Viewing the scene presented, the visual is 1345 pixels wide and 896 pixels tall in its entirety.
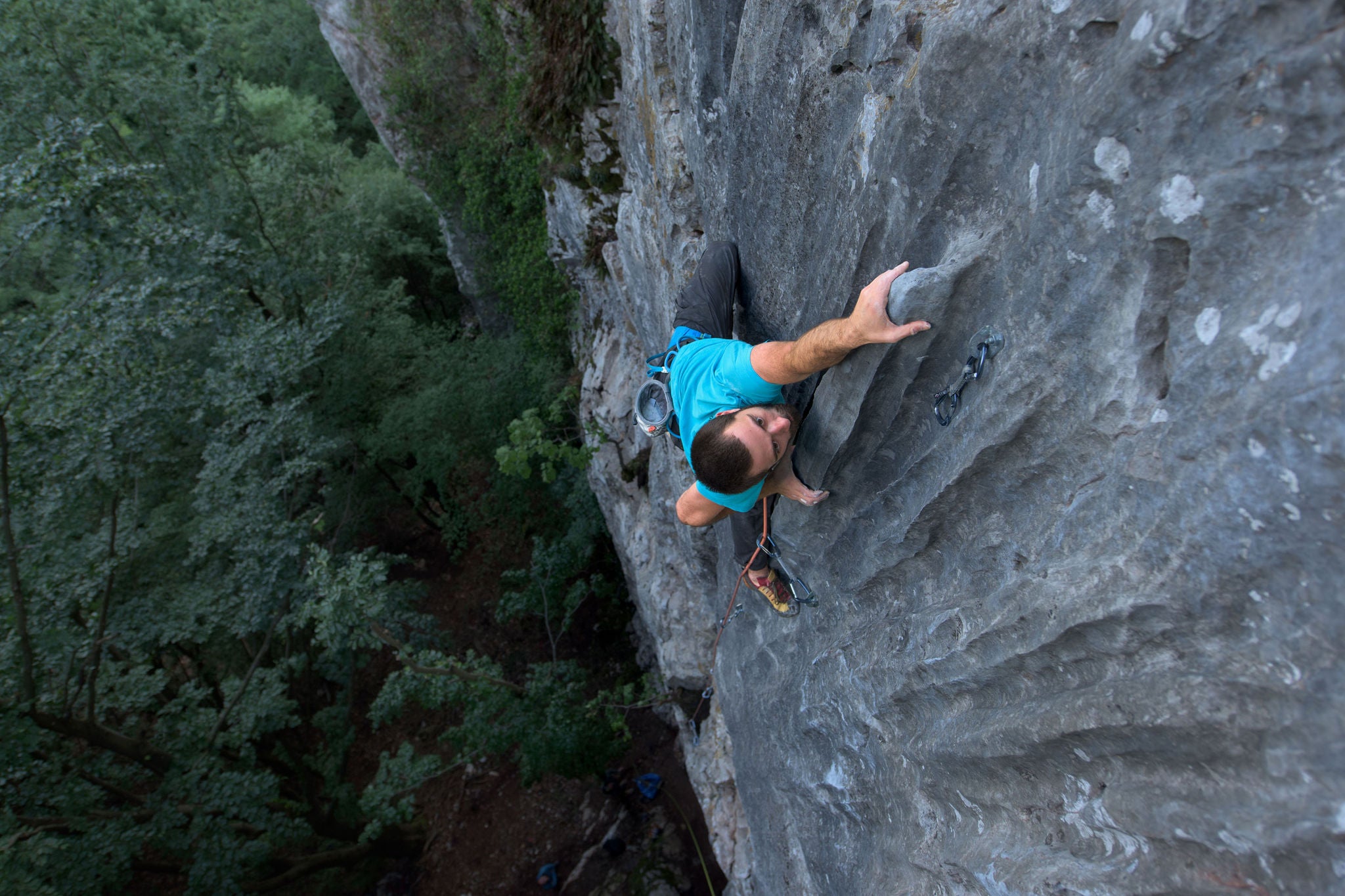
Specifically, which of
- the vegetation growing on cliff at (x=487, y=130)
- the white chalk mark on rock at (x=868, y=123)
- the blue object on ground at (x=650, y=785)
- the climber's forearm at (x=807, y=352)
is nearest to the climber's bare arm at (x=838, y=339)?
the climber's forearm at (x=807, y=352)

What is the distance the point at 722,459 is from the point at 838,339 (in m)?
0.67

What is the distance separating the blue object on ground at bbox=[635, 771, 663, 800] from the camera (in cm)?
846

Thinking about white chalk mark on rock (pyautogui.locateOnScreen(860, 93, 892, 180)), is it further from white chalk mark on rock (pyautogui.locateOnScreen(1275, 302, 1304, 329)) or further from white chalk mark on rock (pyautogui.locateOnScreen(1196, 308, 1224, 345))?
white chalk mark on rock (pyautogui.locateOnScreen(1275, 302, 1304, 329))

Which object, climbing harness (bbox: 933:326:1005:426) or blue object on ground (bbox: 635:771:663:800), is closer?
climbing harness (bbox: 933:326:1005:426)

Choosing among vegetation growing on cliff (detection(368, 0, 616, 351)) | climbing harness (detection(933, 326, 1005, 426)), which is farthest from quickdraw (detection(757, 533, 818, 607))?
vegetation growing on cliff (detection(368, 0, 616, 351))

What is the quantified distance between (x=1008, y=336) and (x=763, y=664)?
9.76 feet

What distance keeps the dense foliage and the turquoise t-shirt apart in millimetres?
4153

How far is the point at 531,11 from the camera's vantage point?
7.30m

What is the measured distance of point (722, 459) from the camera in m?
2.61

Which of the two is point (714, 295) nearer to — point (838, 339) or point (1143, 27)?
point (838, 339)

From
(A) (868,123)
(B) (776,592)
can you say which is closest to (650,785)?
(B) (776,592)

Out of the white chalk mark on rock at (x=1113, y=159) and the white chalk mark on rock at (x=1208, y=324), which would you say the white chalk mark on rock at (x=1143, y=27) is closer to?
the white chalk mark on rock at (x=1113, y=159)

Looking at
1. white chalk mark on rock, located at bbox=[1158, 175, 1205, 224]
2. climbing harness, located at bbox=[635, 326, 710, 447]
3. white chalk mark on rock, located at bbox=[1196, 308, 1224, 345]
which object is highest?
white chalk mark on rock, located at bbox=[1158, 175, 1205, 224]

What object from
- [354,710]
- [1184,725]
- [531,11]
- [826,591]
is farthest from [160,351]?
[1184,725]
